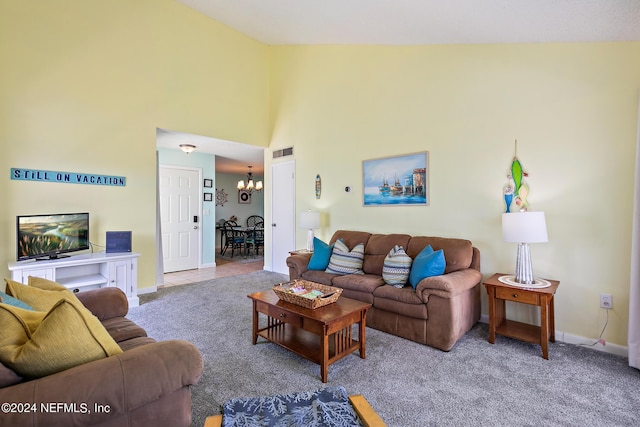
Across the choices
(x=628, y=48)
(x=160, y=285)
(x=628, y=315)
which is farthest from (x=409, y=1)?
(x=160, y=285)

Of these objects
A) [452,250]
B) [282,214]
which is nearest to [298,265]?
[452,250]

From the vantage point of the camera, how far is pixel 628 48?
2521mm

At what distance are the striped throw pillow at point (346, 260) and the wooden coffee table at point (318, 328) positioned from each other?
964 millimetres

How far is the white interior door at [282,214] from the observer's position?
18.0ft

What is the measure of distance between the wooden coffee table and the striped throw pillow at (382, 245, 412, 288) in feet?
2.19

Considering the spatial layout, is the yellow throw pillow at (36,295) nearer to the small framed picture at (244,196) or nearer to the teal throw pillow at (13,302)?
the teal throw pillow at (13,302)

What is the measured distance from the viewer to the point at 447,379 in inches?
86.2

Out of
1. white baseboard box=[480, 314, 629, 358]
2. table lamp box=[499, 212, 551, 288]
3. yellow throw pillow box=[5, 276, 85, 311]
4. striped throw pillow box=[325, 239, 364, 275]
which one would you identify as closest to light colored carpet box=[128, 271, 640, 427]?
white baseboard box=[480, 314, 629, 358]

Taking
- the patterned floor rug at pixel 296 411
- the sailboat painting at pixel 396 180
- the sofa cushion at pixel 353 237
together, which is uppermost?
the sailboat painting at pixel 396 180

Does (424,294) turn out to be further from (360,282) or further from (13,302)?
(13,302)

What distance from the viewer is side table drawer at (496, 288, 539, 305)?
2.53 m

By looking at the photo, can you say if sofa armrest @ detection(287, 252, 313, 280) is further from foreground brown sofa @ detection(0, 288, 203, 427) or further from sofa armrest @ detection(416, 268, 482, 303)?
foreground brown sofa @ detection(0, 288, 203, 427)

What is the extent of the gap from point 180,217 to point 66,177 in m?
2.33

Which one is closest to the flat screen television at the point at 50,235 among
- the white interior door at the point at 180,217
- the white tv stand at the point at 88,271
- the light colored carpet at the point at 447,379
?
the white tv stand at the point at 88,271
